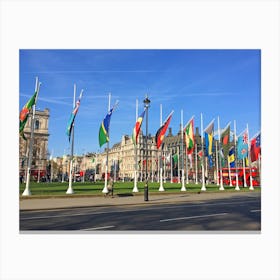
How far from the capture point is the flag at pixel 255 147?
100 feet

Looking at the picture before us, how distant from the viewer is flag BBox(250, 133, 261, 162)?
3060 centimetres

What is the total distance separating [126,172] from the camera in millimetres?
115250

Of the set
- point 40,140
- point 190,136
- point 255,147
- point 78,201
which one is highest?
point 40,140

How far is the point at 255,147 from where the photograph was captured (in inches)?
1241

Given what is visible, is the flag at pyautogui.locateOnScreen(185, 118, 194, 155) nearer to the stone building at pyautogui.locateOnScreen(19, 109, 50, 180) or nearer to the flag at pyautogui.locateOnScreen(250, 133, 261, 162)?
the flag at pyautogui.locateOnScreen(250, 133, 261, 162)

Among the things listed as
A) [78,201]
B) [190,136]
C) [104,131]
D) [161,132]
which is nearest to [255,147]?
[190,136]

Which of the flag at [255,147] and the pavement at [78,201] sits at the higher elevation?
the flag at [255,147]

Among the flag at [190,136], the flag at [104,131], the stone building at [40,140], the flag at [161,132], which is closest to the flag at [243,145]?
the flag at [190,136]

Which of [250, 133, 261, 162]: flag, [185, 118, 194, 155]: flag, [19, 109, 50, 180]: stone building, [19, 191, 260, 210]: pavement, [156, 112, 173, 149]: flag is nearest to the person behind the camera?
[19, 191, 260, 210]: pavement

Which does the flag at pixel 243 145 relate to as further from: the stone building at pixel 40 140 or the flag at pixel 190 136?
the stone building at pixel 40 140

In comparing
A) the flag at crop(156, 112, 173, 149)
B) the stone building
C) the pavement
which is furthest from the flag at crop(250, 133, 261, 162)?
the stone building

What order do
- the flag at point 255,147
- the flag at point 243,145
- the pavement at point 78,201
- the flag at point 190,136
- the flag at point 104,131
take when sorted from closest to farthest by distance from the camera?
the pavement at point 78,201 < the flag at point 104,131 < the flag at point 190,136 < the flag at point 255,147 < the flag at point 243,145

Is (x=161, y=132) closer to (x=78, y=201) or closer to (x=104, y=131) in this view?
(x=104, y=131)
